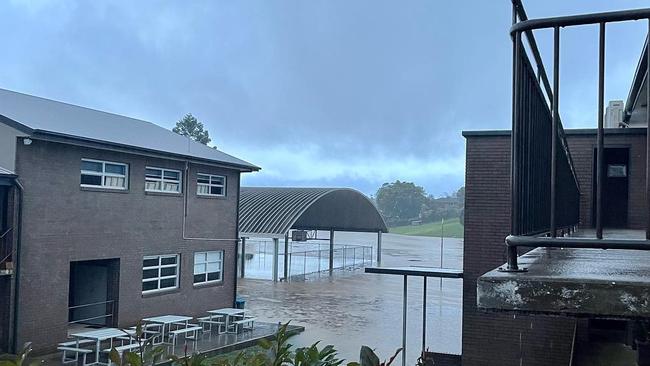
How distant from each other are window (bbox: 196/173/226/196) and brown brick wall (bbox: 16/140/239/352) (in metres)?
0.25

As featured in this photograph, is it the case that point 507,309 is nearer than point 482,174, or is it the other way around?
point 507,309

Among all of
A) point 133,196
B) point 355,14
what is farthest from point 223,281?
point 355,14

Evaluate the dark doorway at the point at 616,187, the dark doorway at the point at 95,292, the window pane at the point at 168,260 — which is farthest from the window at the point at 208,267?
the dark doorway at the point at 616,187

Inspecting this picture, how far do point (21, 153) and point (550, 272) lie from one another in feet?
49.8

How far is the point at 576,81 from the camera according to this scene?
3336 millimetres

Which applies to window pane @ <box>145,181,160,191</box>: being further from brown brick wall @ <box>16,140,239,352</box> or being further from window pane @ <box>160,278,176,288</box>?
window pane @ <box>160,278,176,288</box>

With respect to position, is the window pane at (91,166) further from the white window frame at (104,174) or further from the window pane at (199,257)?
the window pane at (199,257)

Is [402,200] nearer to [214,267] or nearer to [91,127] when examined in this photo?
[214,267]

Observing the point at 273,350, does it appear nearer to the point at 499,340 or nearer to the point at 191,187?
the point at 499,340

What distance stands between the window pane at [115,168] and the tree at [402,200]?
113 metres

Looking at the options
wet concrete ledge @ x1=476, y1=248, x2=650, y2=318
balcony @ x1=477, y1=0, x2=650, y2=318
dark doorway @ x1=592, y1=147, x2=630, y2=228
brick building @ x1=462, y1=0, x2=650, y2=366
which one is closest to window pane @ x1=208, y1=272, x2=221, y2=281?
dark doorway @ x1=592, y1=147, x2=630, y2=228

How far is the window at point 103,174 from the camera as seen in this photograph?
1655 cm

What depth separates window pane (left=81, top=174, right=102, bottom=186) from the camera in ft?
54.2

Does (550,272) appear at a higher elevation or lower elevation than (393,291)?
higher
